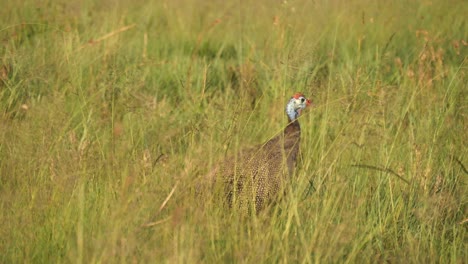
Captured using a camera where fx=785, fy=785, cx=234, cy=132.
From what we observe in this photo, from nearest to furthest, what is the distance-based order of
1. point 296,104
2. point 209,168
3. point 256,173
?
point 209,168, point 256,173, point 296,104

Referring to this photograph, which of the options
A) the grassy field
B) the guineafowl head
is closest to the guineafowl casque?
the grassy field

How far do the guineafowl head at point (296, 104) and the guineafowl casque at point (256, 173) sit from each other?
21cm

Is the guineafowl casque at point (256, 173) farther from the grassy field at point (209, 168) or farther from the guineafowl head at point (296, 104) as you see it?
the guineafowl head at point (296, 104)

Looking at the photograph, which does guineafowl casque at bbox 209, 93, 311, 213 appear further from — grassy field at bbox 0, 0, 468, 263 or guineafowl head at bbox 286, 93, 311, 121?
guineafowl head at bbox 286, 93, 311, 121

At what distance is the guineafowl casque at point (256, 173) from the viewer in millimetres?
3355

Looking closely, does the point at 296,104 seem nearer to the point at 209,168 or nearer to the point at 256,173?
the point at 256,173

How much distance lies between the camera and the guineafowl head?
180 inches

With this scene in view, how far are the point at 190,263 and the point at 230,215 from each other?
538 millimetres

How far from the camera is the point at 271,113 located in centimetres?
479

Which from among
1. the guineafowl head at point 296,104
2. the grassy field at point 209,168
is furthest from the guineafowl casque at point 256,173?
the guineafowl head at point 296,104

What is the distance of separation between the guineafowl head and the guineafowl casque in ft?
0.67

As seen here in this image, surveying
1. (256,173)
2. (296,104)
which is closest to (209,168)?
(256,173)

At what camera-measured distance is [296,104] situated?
4.61 metres

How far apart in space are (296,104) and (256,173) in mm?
879
